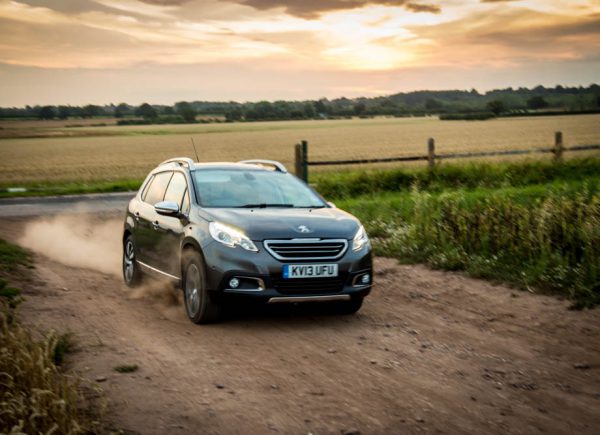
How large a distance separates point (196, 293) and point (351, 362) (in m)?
2.14

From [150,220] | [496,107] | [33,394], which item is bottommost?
[33,394]

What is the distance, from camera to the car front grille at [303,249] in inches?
297

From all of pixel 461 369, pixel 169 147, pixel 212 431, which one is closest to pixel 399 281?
pixel 461 369

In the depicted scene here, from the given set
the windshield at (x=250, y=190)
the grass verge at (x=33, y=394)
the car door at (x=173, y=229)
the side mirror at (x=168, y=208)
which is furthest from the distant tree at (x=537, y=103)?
the grass verge at (x=33, y=394)

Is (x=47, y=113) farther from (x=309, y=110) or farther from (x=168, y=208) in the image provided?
(x=168, y=208)

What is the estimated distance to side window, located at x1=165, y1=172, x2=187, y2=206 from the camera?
891cm

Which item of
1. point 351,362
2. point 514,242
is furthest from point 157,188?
point 514,242

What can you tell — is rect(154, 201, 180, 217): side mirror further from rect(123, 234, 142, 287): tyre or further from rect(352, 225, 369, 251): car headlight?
rect(352, 225, 369, 251): car headlight

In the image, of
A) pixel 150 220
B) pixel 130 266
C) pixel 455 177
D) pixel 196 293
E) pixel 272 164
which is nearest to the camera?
pixel 196 293

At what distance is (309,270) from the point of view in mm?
7547

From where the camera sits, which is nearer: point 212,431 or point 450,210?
point 212,431

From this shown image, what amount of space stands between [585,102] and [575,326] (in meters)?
96.2

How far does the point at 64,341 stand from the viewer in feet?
22.5

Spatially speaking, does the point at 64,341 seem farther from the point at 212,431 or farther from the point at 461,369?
the point at 461,369
